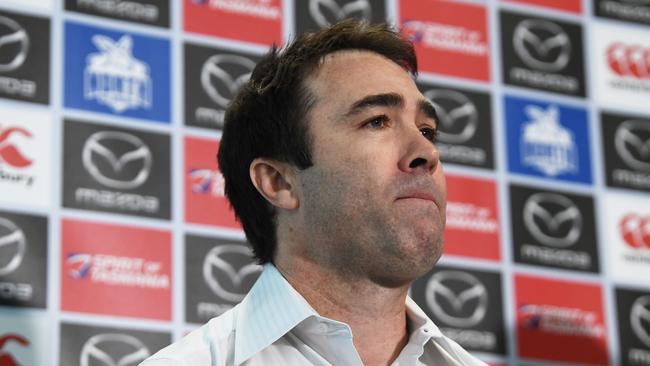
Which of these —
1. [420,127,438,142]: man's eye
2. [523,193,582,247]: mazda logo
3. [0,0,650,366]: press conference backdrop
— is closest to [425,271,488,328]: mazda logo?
[0,0,650,366]: press conference backdrop

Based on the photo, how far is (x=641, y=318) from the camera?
4.82 m

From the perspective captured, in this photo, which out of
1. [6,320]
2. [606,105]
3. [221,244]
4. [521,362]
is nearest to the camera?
[6,320]

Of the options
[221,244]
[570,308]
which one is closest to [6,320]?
[221,244]

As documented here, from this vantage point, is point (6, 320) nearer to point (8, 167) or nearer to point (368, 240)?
point (8, 167)

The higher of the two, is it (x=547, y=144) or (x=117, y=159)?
(x=547, y=144)

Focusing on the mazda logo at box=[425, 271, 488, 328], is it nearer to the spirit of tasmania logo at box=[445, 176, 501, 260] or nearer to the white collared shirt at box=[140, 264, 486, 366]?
the spirit of tasmania logo at box=[445, 176, 501, 260]

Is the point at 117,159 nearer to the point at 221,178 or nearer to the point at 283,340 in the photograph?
the point at 221,178

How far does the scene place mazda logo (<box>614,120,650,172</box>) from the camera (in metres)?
5.00

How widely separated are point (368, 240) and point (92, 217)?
1.81m

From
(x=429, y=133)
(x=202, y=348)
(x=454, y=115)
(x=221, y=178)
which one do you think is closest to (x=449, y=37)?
(x=454, y=115)

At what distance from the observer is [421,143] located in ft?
7.87

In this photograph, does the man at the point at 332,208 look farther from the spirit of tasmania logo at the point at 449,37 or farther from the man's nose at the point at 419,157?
the spirit of tasmania logo at the point at 449,37

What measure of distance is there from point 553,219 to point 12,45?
199 centimetres

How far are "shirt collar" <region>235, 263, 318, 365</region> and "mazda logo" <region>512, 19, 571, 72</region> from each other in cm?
275
